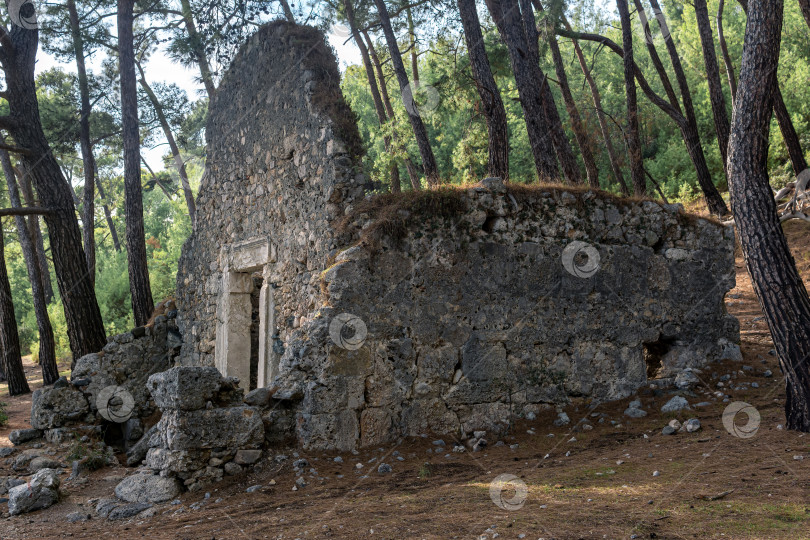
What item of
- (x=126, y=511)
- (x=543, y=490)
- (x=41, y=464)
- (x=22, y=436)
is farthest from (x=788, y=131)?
(x=22, y=436)

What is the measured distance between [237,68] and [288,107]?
1.87m

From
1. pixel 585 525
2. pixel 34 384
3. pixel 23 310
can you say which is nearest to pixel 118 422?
pixel 585 525

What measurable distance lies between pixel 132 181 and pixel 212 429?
8485 millimetres

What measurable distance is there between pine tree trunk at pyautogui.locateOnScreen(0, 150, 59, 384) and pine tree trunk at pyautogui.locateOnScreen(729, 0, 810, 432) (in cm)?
1455

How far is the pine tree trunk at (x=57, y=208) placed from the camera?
11070 millimetres

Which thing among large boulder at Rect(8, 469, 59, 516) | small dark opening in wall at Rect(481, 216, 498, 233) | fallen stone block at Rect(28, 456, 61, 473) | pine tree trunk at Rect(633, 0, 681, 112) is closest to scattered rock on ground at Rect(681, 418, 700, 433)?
small dark opening in wall at Rect(481, 216, 498, 233)

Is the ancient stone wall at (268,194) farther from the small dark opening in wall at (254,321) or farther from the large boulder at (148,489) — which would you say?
the large boulder at (148,489)

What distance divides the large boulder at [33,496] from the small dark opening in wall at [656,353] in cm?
631

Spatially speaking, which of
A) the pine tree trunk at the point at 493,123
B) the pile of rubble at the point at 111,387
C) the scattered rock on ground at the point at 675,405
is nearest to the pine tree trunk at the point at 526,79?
the pine tree trunk at the point at 493,123

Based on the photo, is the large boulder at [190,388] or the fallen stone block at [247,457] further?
the fallen stone block at [247,457]

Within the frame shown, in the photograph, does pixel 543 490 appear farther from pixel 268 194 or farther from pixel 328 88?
pixel 268 194

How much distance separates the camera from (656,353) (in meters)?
8.21

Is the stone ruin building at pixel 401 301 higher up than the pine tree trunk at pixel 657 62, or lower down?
lower down

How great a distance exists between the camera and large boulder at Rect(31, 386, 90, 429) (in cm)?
864
